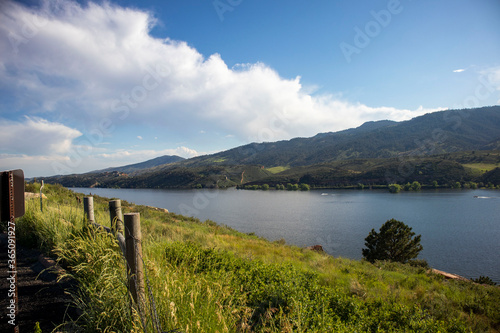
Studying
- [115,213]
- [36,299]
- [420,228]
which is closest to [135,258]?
[115,213]

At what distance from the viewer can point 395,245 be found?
59.9 feet

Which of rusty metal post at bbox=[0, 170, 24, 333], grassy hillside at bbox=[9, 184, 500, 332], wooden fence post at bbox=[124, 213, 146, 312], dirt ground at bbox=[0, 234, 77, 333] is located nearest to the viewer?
rusty metal post at bbox=[0, 170, 24, 333]

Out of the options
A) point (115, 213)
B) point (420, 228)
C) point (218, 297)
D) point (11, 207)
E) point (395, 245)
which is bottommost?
point (420, 228)

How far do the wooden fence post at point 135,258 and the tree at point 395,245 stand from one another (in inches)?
760

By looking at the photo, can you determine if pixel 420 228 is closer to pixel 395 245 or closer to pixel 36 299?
pixel 395 245

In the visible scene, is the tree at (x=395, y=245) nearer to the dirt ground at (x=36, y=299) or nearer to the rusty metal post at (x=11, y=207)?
the dirt ground at (x=36, y=299)

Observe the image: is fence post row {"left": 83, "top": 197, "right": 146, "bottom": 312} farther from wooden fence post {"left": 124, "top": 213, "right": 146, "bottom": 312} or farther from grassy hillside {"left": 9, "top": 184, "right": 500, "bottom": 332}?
grassy hillside {"left": 9, "top": 184, "right": 500, "bottom": 332}

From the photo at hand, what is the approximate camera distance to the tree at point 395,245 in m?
17.9

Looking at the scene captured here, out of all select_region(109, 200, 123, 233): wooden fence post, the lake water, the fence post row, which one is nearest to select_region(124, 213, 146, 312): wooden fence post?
the fence post row

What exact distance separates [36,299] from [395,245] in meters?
20.8

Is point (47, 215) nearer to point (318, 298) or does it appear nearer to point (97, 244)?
point (97, 244)

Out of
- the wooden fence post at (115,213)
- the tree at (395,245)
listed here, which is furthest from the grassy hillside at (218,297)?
the tree at (395,245)

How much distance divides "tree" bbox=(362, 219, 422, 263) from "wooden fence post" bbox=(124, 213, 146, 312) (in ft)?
63.3

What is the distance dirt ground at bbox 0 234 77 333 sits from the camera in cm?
292
